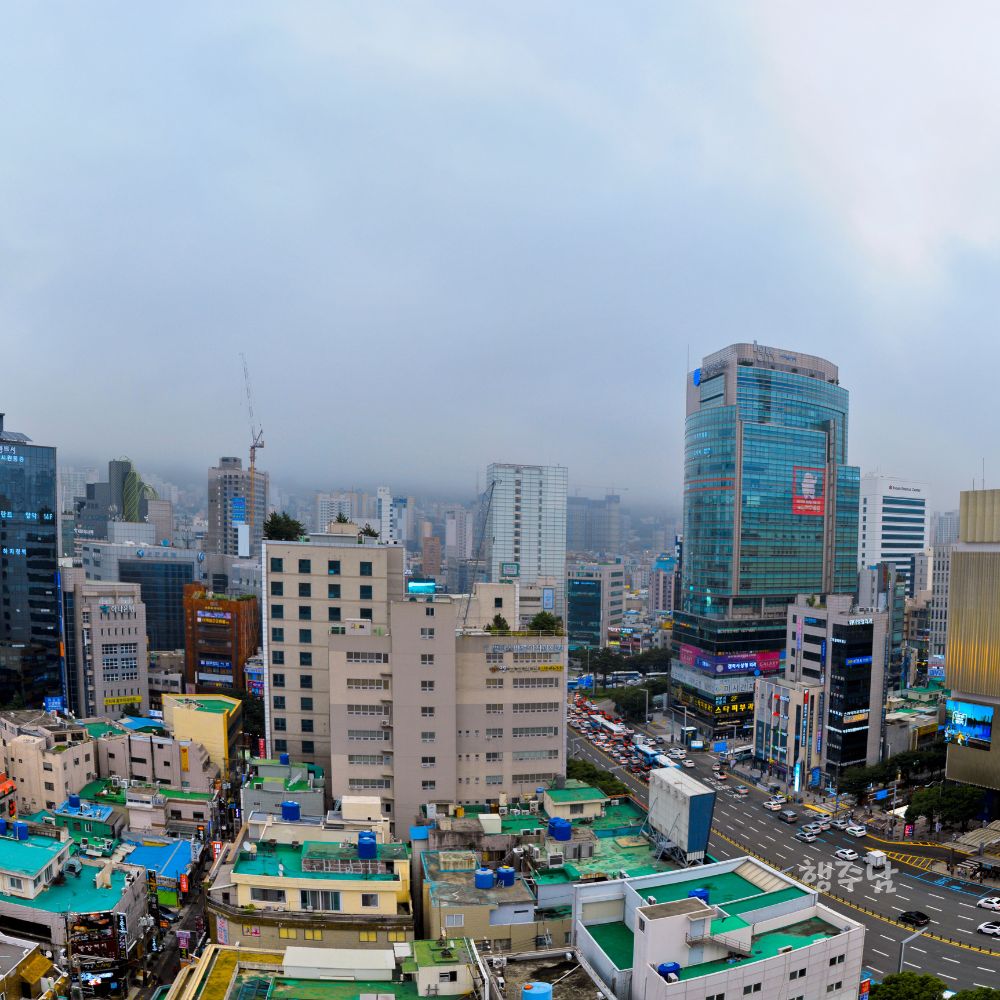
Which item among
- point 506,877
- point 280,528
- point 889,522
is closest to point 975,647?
point 506,877

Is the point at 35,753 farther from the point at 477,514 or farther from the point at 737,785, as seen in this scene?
the point at 477,514

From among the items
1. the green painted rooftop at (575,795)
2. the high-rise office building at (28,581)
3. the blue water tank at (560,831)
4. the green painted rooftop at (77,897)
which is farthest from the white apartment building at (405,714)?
the high-rise office building at (28,581)

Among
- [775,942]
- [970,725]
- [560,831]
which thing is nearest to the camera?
[775,942]

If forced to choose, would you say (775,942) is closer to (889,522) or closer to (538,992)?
(538,992)

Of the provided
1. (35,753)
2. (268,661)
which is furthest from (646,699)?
(35,753)

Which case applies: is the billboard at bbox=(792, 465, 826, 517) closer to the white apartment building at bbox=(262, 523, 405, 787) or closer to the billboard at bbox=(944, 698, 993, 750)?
the billboard at bbox=(944, 698, 993, 750)

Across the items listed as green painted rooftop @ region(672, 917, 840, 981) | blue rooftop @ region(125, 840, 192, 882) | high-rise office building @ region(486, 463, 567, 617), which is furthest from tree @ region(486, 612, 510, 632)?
high-rise office building @ region(486, 463, 567, 617)
